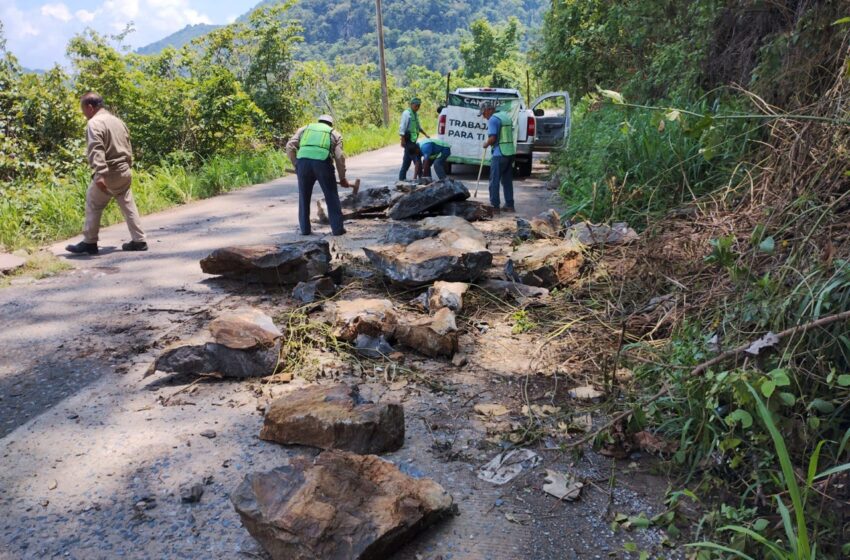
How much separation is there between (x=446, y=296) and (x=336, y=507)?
8.50ft

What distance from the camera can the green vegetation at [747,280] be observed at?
2430 mm

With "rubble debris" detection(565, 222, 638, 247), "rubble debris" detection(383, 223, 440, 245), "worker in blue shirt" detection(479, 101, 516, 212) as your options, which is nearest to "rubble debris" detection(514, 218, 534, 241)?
"rubble debris" detection(565, 222, 638, 247)

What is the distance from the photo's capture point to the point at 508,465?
3006 mm

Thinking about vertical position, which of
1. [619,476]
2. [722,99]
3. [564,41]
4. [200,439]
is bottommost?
[619,476]

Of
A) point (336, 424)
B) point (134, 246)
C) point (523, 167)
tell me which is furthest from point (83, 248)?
point (523, 167)

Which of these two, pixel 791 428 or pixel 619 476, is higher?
pixel 791 428

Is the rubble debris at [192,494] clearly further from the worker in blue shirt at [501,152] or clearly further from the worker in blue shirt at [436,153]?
the worker in blue shirt at [436,153]

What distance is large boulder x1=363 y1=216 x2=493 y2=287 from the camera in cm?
527

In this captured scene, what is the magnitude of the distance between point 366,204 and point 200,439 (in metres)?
6.23

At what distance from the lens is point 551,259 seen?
541 centimetres

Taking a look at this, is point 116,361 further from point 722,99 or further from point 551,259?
point 722,99

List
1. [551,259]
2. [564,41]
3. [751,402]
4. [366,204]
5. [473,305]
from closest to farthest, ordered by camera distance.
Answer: [751,402], [473,305], [551,259], [366,204], [564,41]

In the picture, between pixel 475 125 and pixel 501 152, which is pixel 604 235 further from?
pixel 475 125

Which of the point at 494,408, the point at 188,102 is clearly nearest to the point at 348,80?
the point at 188,102
